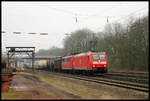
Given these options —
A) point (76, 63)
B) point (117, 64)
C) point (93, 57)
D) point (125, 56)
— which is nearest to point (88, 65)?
point (93, 57)

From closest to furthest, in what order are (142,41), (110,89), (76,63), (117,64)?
(110,89) → (76,63) → (142,41) → (117,64)

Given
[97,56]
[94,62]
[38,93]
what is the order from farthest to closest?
1. [97,56]
2. [94,62]
3. [38,93]

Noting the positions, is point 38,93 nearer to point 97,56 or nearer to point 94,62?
point 94,62

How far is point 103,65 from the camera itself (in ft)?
88.7

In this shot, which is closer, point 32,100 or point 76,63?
point 32,100

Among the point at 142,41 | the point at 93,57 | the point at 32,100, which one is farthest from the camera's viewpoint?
the point at 142,41

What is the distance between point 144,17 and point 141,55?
630 cm

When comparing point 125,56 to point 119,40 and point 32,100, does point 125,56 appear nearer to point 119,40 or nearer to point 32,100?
point 119,40

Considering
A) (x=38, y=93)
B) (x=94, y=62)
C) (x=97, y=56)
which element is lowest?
(x=38, y=93)

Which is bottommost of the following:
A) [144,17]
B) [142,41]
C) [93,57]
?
[93,57]

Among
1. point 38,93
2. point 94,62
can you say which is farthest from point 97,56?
point 38,93

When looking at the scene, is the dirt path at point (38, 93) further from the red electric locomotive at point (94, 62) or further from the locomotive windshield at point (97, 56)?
the locomotive windshield at point (97, 56)

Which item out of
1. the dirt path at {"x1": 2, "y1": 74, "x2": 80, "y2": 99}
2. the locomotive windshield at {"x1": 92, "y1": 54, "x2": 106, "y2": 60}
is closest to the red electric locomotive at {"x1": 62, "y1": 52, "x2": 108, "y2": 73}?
the locomotive windshield at {"x1": 92, "y1": 54, "x2": 106, "y2": 60}

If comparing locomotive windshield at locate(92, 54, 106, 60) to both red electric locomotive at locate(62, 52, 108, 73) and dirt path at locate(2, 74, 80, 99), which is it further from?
dirt path at locate(2, 74, 80, 99)
